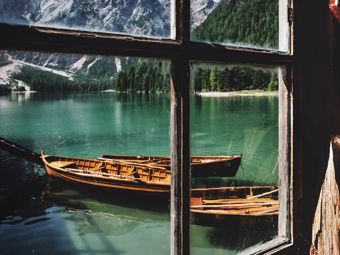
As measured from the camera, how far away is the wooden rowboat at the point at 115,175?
805 cm

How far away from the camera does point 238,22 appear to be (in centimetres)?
104

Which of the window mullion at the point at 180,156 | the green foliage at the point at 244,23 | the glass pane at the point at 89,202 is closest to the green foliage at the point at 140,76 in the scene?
the glass pane at the point at 89,202

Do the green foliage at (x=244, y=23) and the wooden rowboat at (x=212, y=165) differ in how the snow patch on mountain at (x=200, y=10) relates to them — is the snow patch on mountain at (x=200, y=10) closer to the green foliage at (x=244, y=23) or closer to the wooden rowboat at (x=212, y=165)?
the green foliage at (x=244, y=23)

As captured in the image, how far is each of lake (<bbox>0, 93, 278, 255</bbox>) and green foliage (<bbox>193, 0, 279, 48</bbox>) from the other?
209mm

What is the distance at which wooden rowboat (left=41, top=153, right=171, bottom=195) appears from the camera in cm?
805

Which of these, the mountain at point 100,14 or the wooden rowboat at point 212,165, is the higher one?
the mountain at point 100,14

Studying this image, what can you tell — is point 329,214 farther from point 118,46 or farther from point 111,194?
point 111,194

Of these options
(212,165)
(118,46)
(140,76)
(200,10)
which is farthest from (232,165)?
(118,46)

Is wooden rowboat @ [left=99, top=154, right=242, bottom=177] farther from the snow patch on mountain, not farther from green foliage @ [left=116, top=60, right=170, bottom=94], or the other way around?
the snow patch on mountain

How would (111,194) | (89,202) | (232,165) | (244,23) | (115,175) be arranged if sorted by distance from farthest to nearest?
(89,202), (232,165), (111,194), (115,175), (244,23)

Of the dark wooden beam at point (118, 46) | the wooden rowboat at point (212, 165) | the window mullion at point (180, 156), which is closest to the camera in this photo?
the dark wooden beam at point (118, 46)

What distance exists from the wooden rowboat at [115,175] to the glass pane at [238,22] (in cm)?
671

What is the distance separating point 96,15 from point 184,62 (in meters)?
0.20

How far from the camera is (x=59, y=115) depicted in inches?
1423
